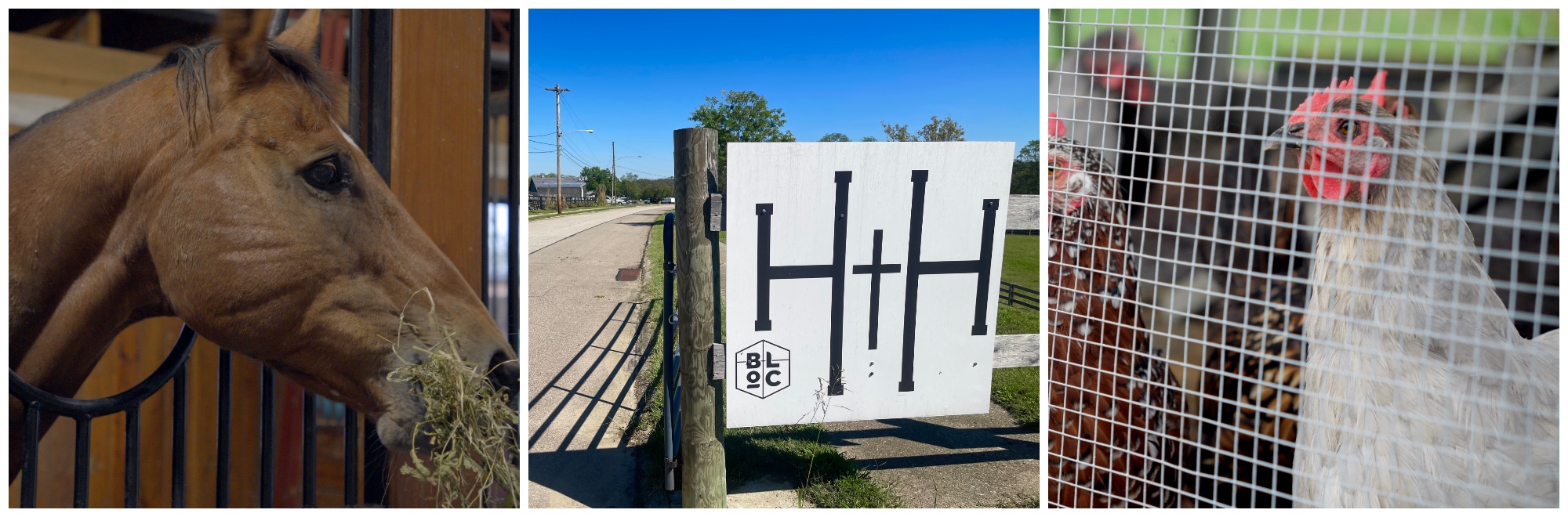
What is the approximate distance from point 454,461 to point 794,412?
0.97m

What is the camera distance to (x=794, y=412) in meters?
→ 2.02

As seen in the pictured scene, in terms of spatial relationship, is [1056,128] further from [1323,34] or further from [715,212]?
[715,212]

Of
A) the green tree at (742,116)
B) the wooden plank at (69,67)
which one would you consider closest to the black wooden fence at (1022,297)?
the wooden plank at (69,67)

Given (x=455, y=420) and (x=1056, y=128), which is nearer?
(x=455, y=420)

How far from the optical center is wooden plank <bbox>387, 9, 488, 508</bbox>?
65.3 inches

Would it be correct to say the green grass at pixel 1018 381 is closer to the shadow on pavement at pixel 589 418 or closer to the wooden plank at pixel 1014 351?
the wooden plank at pixel 1014 351

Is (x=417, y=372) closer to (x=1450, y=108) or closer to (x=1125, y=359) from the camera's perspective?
(x=1125, y=359)

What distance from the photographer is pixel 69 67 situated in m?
1.43

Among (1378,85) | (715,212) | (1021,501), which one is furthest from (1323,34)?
(1021,501)

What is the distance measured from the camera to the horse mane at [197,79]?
138 centimetres

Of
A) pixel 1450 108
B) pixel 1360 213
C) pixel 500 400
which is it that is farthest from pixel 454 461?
pixel 1450 108

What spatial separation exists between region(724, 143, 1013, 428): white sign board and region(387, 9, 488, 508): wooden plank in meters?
0.72

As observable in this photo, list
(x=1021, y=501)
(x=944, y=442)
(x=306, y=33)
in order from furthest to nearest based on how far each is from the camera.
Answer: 1. (x=944, y=442)
2. (x=1021, y=501)
3. (x=306, y=33)

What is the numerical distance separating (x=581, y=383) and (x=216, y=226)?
2647 millimetres
